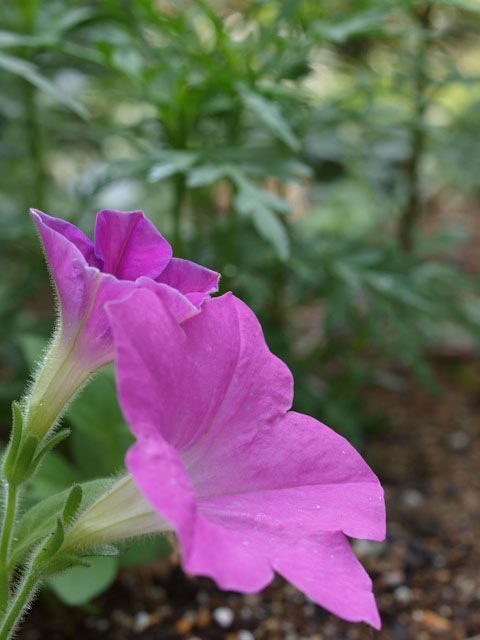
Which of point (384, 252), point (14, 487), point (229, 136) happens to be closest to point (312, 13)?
point (229, 136)

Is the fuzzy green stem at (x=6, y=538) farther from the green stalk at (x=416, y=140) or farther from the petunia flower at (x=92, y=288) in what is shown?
the green stalk at (x=416, y=140)

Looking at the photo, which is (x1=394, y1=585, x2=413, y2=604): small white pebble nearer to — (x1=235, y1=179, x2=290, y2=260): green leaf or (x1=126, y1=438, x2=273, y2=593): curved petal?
(x1=235, y1=179, x2=290, y2=260): green leaf

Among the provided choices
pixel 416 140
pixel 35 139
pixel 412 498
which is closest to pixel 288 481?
pixel 412 498

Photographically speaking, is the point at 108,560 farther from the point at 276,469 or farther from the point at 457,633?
the point at 457,633

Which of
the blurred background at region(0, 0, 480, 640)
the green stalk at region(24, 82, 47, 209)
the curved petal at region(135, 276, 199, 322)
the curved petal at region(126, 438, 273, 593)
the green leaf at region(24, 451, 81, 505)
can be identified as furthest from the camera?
the green stalk at region(24, 82, 47, 209)

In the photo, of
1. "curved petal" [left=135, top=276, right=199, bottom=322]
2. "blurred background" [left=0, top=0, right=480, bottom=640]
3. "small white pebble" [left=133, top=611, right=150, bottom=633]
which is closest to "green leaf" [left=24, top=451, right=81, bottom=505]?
"blurred background" [left=0, top=0, right=480, bottom=640]

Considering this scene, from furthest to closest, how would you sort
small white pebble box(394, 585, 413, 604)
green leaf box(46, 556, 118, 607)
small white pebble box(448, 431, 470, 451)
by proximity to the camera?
small white pebble box(448, 431, 470, 451)
small white pebble box(394, 585, 413, 604)
green leaf box(46, 556, 118, 607)
